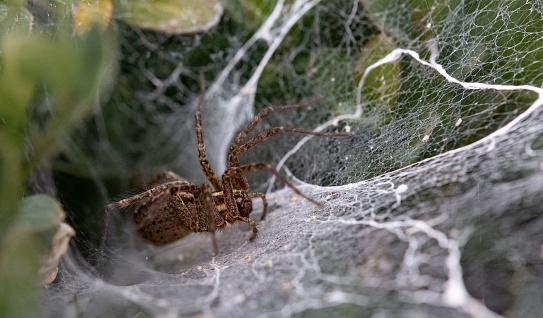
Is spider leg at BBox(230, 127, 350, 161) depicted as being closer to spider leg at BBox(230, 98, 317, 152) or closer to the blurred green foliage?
spider leg at BBox(230, 98, 317, 152)

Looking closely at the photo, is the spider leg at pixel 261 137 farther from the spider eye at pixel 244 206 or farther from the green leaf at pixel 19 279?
the green leaf at pixel 19 279

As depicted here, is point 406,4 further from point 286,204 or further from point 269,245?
point 269,245

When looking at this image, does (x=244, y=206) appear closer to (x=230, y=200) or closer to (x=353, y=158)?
(x=230, y=200)

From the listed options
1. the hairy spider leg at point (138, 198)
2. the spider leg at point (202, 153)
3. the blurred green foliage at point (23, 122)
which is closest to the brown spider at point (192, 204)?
the hairy spider leg at point (138, 198)

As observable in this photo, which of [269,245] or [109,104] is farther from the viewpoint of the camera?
[109,104]

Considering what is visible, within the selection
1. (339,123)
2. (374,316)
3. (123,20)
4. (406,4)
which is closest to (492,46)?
(406,4)

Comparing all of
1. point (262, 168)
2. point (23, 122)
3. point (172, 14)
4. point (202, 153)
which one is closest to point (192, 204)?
point (202, 153)
